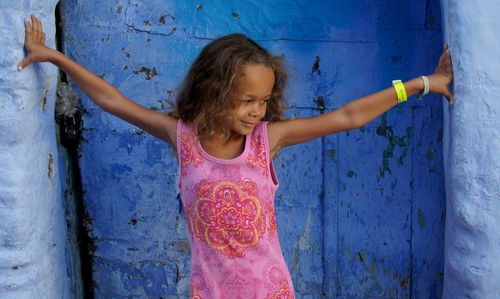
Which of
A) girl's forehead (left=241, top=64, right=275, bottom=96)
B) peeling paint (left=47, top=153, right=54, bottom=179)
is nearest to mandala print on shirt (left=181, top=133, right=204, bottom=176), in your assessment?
girl's forehead (left=241, top=64, right=275, bottom=96)

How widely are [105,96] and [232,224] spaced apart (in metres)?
0.61

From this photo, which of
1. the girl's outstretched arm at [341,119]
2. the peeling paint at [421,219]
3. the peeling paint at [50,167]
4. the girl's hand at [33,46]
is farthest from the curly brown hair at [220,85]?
the peeling paint at [421,219]

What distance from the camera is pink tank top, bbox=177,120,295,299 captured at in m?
2.79

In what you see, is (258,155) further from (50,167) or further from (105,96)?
(50,167)

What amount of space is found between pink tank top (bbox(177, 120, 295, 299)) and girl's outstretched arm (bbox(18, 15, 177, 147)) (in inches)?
5.5

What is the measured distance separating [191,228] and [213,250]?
0.39 feet

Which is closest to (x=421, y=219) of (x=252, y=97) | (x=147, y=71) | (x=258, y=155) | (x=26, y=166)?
(x=258, y=155)

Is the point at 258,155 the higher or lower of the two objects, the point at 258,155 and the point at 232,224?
the higher

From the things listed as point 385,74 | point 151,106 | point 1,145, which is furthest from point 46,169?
point 385,74

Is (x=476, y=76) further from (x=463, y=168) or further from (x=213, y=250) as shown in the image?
(x=213, y=250)

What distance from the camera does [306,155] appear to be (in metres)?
3.48

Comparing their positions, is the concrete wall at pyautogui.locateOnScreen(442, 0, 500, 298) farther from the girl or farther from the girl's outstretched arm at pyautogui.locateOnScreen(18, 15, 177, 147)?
the girl's outstretched arm at pyautogui.locateOnScreen(18, 15, 177, 147)

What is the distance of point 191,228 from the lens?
2869mm

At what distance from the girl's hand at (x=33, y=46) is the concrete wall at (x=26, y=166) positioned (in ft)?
0.07
